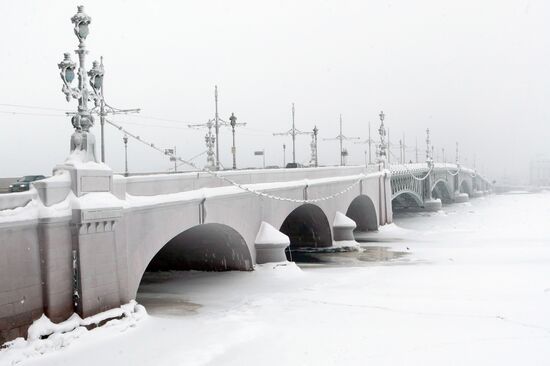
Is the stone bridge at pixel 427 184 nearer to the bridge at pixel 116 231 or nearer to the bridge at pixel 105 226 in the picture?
the bridge at pixel 116 231

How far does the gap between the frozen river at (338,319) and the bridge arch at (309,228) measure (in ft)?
Answer: 25.2

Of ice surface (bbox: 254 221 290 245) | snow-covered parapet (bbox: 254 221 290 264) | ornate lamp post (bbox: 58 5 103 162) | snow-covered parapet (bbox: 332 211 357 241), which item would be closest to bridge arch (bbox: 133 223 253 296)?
snow-covered parapet (bbox: 254 221 290 264)

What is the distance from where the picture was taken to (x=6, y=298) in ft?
37.8

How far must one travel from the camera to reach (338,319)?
1559 cm

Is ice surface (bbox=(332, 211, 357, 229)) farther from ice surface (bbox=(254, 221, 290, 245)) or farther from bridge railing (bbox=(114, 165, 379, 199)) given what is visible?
ice surface (bbox=(254, 221, 290, 245))

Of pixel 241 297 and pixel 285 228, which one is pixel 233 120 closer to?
pixel 285 228

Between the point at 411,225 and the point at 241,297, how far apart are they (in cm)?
3891

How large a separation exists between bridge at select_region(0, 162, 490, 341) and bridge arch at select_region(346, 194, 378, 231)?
1537 cm

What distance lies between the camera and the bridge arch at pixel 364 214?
4509 centimetres

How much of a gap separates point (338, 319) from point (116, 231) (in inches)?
236

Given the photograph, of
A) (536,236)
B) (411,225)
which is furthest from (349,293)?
(411,225)

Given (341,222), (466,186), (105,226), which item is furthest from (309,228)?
(466,186)

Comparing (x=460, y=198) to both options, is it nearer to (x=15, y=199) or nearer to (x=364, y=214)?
(x=364, y=214)

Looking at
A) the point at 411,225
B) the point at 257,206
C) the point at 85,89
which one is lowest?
the point at 411,225
